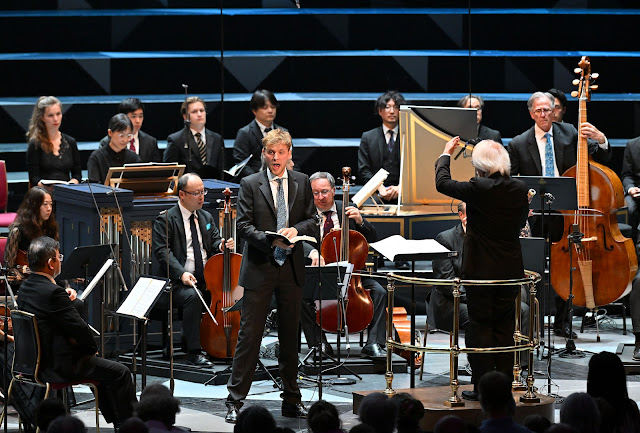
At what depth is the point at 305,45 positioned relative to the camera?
11438mm

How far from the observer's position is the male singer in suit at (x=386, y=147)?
30.2ft

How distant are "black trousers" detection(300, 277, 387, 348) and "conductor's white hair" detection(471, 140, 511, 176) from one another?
6.88ft

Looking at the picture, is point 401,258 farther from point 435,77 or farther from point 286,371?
point 435,77

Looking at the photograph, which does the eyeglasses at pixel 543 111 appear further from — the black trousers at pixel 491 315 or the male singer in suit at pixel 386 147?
the black trousers at pixel 491 315

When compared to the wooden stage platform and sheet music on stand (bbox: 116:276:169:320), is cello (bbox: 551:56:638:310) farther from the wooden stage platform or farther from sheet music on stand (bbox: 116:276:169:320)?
sheet music on stand (bbox: 116:276:169:320)

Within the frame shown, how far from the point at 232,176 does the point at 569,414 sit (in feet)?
16.7

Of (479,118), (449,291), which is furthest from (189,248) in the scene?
(479,118)

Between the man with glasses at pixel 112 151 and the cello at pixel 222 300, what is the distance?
166cm

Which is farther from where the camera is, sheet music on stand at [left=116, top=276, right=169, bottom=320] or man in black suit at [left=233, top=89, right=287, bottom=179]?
man in black suit at [left=233, top=89, right=287, bottom=179]

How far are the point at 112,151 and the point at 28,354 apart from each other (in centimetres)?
318

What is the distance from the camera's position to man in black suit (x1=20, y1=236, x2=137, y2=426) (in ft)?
18.4

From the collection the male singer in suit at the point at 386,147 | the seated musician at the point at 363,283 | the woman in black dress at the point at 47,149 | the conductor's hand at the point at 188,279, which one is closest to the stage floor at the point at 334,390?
the seated musician at the point at 363,283

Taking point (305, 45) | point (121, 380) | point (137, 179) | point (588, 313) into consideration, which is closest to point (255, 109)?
point (137, 179)

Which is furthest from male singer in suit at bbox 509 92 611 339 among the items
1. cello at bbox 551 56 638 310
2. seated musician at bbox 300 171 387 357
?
seated musician at bbox 300 171 387 357
